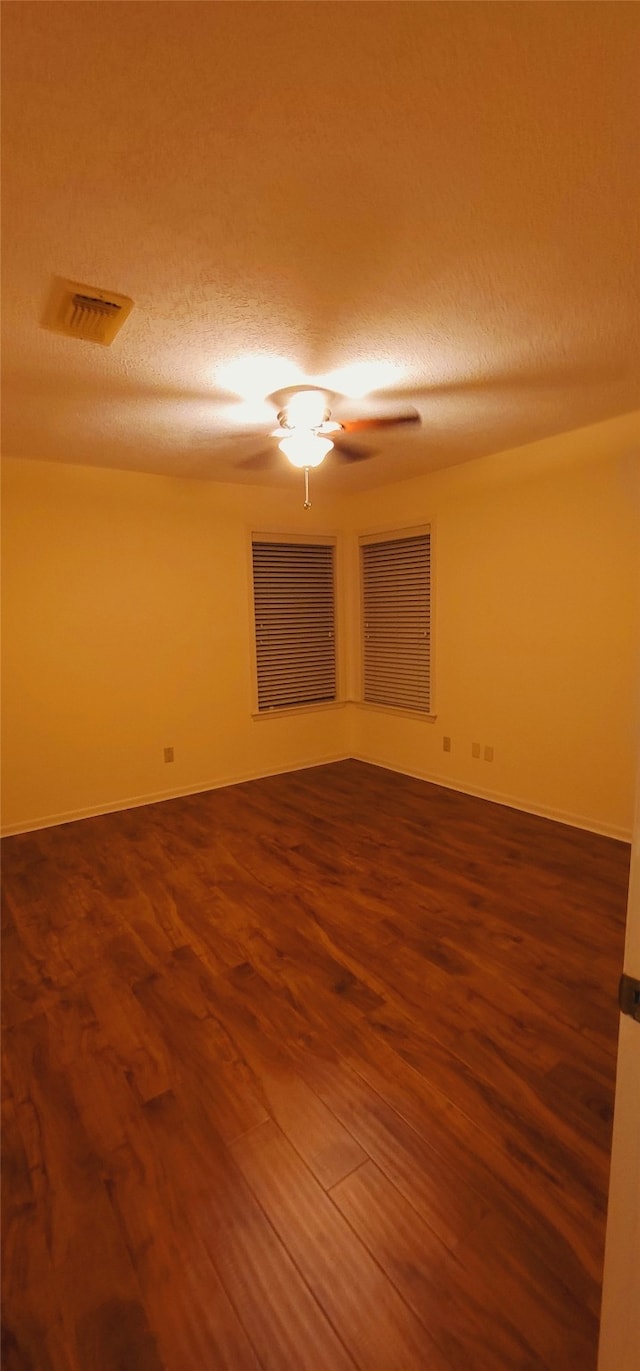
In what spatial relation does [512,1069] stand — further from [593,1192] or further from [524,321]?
[524,321]

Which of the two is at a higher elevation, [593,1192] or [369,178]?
[369,178]

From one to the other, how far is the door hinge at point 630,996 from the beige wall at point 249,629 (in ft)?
8.90

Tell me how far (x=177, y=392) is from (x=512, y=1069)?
2.88 meters

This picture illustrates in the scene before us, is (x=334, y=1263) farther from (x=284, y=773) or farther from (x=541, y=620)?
(x=284, y=773)

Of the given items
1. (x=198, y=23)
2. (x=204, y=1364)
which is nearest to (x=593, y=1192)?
(x=204, y=1364)

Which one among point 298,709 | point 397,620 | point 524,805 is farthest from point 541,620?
point 298,709

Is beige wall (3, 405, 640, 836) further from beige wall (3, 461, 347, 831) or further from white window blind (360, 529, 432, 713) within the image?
white window blind (360, 529, 432, 713)

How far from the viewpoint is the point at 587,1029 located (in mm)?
1813

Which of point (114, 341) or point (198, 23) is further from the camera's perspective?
point (114, 341)

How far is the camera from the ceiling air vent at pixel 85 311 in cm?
164

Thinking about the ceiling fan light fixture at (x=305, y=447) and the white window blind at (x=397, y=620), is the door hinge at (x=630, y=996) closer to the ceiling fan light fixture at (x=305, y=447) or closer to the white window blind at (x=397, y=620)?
the ceiling fan light fixture at (x=305, y=447)

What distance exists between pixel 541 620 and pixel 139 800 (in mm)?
3148

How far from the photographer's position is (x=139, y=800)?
4090 millimetres

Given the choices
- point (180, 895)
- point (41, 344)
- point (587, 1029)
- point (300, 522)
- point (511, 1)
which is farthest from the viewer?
point (300, 522)
